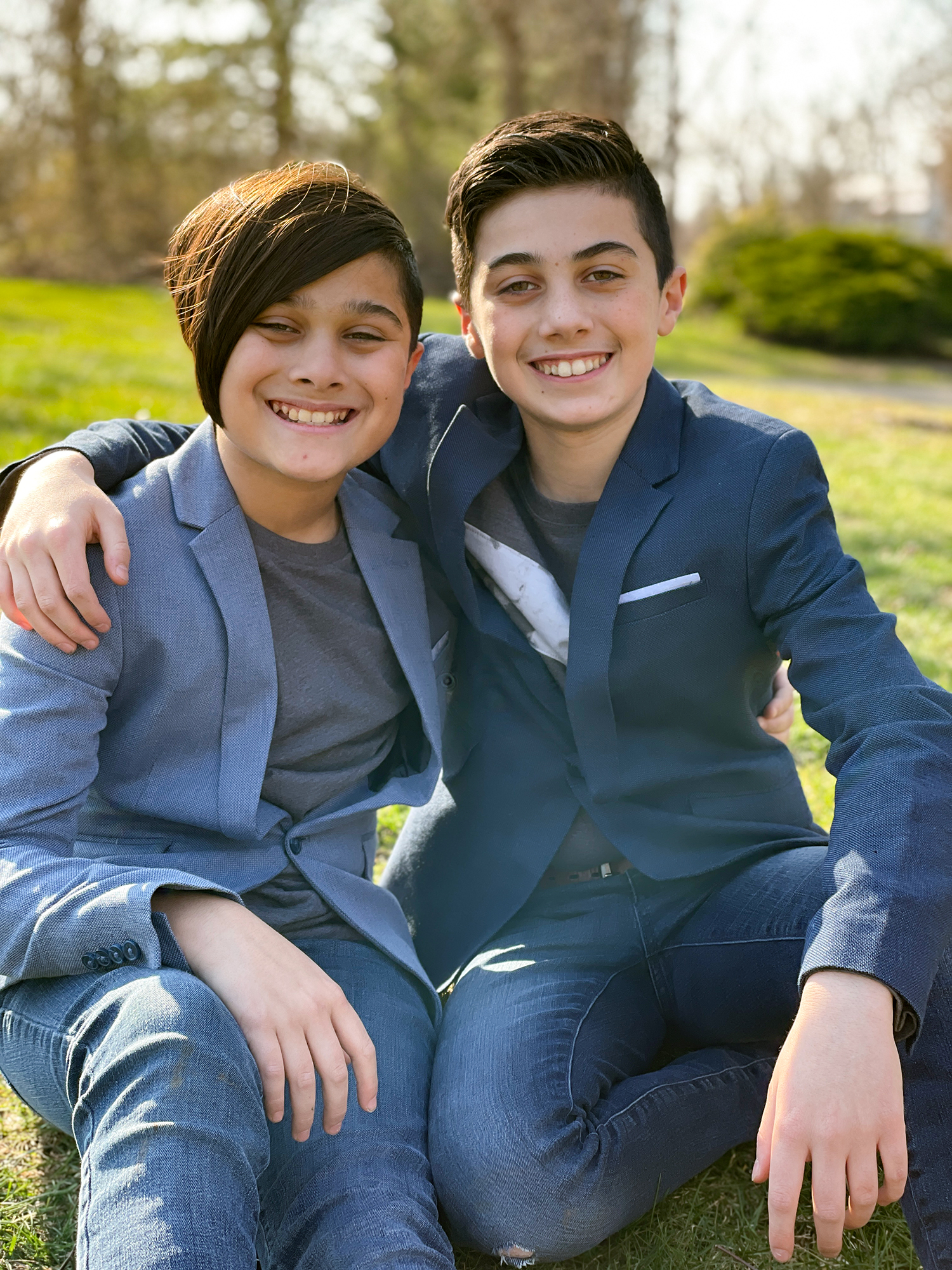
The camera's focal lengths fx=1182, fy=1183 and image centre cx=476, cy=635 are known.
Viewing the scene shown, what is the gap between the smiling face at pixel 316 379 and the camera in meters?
1.89

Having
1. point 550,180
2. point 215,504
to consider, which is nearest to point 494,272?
point 550,180

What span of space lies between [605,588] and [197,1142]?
1.07m

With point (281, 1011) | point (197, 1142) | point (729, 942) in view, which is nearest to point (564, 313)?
point (729, 942)

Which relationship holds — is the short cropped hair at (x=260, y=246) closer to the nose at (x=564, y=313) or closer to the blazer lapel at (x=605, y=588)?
the nose at (x=564, y=313)

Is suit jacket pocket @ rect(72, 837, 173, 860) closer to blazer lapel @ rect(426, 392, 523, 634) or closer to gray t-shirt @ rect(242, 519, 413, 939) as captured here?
gray t-shirt @ rect(242, 519, 413, 939)

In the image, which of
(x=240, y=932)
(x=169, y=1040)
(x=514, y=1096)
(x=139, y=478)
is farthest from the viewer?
(x=139, y=478)

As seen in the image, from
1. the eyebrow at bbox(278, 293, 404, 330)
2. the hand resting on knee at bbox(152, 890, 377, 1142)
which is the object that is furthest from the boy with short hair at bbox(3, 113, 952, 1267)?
the hand resting on knee at bbox(152, 890, 377, 1142)

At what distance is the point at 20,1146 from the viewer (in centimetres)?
202

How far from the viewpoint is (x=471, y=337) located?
228cm

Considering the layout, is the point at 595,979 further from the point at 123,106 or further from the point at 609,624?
the point at 123,106

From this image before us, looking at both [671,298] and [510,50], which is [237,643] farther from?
[510,50]

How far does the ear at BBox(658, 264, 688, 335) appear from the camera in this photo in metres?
2.25

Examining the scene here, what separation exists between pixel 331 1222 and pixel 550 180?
1710 millimetres

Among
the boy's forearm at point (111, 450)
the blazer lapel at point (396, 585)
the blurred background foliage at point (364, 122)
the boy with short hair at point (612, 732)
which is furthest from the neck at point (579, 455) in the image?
the blurred background foliage at point (364, 122)
